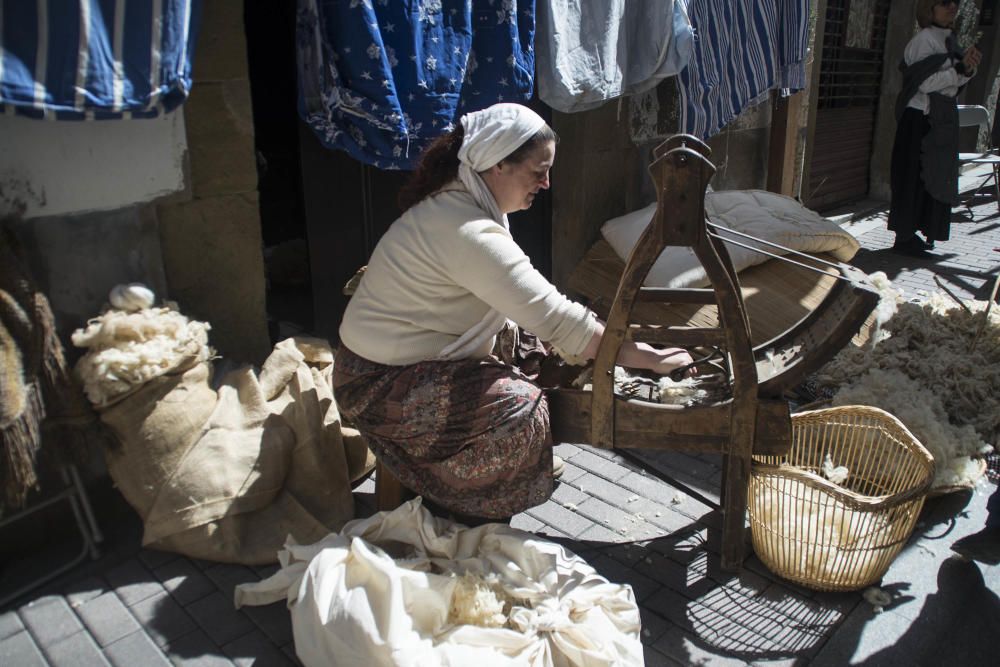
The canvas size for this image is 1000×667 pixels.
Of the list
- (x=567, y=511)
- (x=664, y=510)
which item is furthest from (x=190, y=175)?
(x=664, y=510)

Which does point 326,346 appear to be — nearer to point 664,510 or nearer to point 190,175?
point 190,175

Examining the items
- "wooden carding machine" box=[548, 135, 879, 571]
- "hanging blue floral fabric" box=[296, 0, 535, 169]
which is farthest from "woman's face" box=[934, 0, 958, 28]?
"wooden carding machine" box=[548, 135, 879, 571]

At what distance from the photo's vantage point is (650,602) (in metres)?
2.47

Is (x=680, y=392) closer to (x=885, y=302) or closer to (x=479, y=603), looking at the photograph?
(x=479, y=603)

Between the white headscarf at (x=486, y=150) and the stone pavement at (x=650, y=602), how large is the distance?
762mm

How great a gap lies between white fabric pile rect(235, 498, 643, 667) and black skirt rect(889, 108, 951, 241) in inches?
238

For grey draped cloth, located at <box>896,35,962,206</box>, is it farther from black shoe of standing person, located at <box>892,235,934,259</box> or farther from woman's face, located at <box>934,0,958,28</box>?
black shoe of standing person, located at <box>892,235,934,259</box>

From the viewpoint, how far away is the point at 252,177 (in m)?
3.19

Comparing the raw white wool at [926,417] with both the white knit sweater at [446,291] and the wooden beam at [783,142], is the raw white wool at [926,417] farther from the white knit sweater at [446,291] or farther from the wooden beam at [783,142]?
the wooden beam at [783,142]

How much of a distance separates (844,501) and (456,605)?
3.84 feet

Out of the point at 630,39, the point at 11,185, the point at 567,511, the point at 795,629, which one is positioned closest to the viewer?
the point at 795,629

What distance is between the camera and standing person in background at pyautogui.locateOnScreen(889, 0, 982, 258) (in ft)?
21.3

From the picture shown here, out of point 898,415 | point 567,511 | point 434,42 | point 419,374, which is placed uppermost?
point 434,42

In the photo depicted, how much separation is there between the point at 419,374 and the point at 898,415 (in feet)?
6.46
